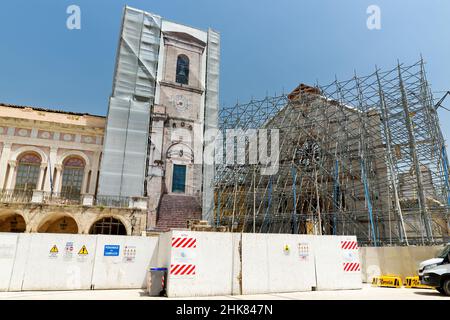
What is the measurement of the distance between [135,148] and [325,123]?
13723 millimetres

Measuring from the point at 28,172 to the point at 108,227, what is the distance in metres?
7.72

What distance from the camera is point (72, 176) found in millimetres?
21609

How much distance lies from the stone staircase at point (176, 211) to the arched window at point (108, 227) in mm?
2107

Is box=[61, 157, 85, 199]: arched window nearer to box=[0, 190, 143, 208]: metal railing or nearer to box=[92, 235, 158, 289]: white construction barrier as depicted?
box=[0, 190, 143, 208]: metal railing

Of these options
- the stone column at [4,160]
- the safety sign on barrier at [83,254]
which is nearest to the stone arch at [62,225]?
the stone column at [4,160]

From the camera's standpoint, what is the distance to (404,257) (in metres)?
11.5

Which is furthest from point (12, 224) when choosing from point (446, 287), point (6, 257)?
point (446, 287)

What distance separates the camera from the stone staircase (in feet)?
65.1

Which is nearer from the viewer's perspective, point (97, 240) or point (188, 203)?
point (97, 240)

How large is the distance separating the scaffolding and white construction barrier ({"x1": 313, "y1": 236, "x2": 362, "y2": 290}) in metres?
5.27

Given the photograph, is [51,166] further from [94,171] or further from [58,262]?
[58,262]

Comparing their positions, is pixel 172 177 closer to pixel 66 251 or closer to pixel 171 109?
pixel 171 109

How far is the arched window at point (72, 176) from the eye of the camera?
69.5 ft
